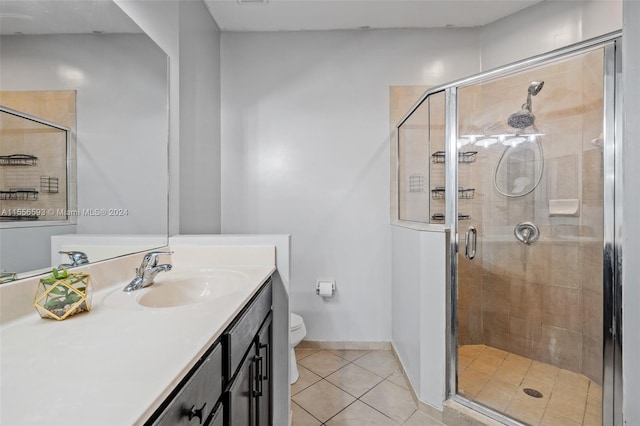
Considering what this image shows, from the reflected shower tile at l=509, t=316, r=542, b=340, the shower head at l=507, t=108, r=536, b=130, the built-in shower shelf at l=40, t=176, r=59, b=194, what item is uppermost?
the shower head at l=507, t=108, r=536, b=130

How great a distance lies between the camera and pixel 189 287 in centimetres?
126

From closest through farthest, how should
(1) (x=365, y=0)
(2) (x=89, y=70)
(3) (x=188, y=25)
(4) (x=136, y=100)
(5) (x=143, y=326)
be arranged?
(5) (x=143, y=326) → (2) (x=89, y=70) → (4) (x=136, y=100) → (3) (x=188, y=25) → (1) (x=365, y=0)

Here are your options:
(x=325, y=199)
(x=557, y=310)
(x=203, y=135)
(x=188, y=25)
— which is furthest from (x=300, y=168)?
(x=557, y=310)

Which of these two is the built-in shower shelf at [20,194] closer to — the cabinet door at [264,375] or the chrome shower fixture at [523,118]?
the cabinet door at [264,375]

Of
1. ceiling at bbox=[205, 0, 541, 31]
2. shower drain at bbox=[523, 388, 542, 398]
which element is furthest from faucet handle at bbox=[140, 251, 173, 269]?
shower drain at bbox=[523, 388, 542, 398]

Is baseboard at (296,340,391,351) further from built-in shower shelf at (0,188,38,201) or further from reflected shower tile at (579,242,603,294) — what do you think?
built-in shower shelf at (0,188,38,201)

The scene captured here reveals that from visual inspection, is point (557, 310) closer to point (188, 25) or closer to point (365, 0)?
point (365, 0)

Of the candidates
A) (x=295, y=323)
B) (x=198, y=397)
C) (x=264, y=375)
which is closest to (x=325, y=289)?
(x=295, y=323)

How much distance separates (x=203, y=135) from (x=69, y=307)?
1.52 meters

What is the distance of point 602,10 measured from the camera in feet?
5.86

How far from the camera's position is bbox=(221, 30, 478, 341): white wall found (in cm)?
240

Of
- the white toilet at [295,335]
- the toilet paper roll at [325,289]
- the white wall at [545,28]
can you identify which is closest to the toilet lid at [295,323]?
the white toilet at [295,335]

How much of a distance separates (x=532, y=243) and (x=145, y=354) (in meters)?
2.22

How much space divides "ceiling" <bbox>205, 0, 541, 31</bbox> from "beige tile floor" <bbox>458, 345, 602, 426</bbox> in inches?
92.0
